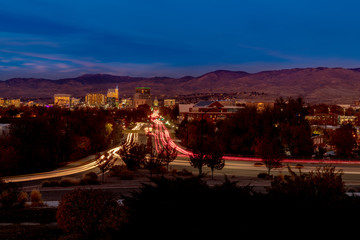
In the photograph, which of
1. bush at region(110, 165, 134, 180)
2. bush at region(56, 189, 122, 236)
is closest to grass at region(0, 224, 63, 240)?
bush at region(56, 189, 122, 236)

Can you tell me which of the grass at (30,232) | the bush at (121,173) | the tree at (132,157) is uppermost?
the grass at (30,232)

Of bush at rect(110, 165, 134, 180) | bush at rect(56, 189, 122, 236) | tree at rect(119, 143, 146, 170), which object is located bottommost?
bush at rect(110, 165, 134, 180)

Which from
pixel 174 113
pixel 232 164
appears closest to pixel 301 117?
pixel 232 164

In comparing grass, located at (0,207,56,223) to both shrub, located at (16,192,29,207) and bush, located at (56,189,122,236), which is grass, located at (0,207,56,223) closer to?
shrub, located at (16,192,29,207)

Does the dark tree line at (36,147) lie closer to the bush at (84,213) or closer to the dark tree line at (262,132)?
the dark tree line at (262,132)

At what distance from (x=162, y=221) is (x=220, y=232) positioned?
0.95 metres

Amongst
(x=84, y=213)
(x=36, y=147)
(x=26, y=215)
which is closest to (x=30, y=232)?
(x=84, y=213)

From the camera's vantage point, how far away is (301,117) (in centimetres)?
5322

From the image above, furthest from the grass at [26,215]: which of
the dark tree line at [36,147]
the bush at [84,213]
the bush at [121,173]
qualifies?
the dark tree line at [36,147]

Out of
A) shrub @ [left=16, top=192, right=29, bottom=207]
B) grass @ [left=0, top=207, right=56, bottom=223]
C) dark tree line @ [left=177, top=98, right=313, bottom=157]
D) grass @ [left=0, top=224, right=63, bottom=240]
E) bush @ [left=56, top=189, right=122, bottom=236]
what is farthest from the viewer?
dark tree line @ [left=177, top=98, right=313, bottom=157]

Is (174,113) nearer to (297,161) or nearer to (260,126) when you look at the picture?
(260,126)

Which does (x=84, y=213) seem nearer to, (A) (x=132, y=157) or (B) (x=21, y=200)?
(B) (x=21, y=200)

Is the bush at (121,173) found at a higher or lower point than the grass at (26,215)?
lower

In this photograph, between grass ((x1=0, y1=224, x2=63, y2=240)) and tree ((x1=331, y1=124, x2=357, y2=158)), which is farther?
tree ((x1=331, y1=124, x2=357, y2=158))
